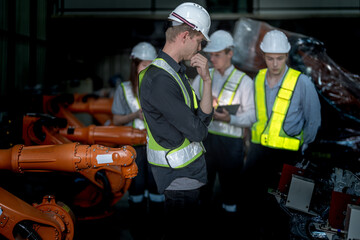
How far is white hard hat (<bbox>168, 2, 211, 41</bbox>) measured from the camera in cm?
223

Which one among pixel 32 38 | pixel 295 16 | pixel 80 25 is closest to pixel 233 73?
pixel 295 16

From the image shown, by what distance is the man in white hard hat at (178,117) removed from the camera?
2.12m

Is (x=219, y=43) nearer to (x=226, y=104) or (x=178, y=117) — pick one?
(x=226, y=104)

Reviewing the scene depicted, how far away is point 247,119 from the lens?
144 inches

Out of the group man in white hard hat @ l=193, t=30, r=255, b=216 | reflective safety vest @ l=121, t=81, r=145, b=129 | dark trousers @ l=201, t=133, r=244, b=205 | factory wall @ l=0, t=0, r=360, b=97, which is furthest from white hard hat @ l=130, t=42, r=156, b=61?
factory wall @ l=0, t=0, r=360, b=97

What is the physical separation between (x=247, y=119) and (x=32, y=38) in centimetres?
560

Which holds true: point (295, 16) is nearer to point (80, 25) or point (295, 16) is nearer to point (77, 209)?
point (80, 25)

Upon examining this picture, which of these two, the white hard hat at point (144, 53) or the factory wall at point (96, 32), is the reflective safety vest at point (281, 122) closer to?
the white hard hat at point (144, 53)

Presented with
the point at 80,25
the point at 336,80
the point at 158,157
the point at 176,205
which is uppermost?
the point at 80,25

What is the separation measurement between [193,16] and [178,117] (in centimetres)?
63

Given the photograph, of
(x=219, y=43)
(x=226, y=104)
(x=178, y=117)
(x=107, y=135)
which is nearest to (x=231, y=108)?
(x=226, y=104)

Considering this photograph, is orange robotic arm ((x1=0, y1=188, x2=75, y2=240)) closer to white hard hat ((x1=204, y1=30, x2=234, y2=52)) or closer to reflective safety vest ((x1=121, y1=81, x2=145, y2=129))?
reflective safety vest ((x1=121, y1=81, x2=145, y2=129))

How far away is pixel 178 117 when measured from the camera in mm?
2105

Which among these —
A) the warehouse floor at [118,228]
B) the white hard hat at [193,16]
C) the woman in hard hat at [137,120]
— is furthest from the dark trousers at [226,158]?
the white hard hat at [193,16]
